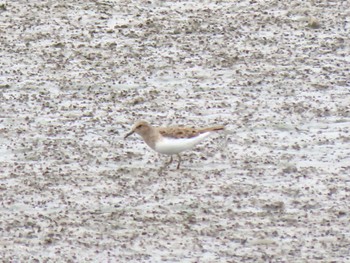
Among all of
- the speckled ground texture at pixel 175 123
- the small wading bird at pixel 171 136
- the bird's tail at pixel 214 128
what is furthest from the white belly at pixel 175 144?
the speckled ground texture at pixel 175 123

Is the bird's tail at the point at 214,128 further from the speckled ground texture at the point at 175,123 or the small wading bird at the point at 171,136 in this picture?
the speckled ground texture at the point at 175,123

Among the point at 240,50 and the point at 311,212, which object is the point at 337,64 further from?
the point at 311,212

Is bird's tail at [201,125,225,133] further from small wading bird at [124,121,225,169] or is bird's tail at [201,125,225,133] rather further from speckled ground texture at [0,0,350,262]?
speckled ground texture at [0,0,350,262]

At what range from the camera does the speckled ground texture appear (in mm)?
11109

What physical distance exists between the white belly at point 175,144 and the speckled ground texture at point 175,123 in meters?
0.22

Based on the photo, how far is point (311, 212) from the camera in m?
11.7

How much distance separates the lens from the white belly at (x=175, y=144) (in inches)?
510

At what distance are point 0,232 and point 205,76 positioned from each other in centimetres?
518

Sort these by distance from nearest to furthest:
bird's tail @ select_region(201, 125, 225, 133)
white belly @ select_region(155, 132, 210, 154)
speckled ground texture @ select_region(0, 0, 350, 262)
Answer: speckled ground texture @ select_region(0, 0, 350, 262)
white belly @ select_region(155, 132, 210, 154)
bird's tail @ select_region(201, 125, 225, 133)

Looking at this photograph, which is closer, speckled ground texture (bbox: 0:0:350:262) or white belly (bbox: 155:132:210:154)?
speckled ground texture (bbox: 0:0:350:262)

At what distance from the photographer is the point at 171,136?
513 inches

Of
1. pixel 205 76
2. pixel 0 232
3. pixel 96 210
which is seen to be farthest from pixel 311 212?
pixel 205 76

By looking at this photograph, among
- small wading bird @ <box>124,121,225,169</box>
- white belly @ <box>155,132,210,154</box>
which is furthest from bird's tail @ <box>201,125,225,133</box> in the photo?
white belly @ <box>155,132,210,154</box>

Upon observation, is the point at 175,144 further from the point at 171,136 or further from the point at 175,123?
the point at 175,123
